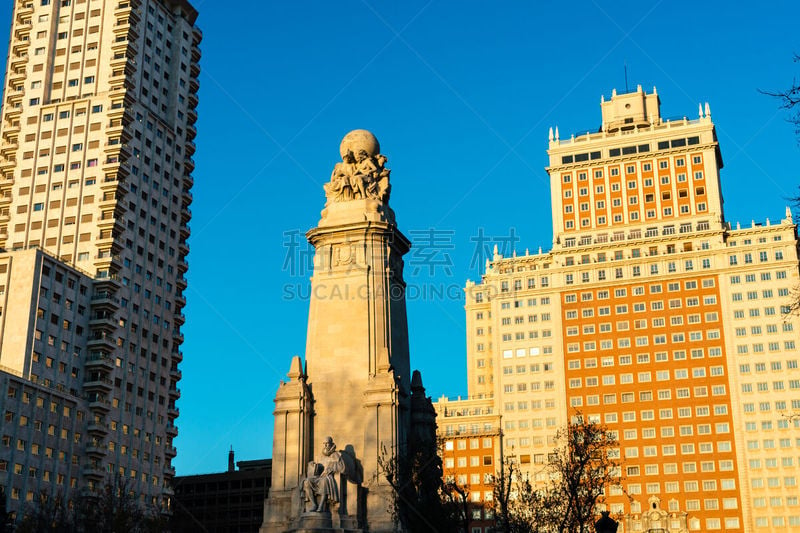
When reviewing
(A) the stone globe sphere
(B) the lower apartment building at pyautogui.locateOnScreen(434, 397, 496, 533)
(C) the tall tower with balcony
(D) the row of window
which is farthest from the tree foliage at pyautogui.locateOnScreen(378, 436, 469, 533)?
(B) the lower apartment building at pyautogui.locateOnScreen(434, 397, 496, 533)

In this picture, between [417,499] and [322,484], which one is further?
[417,499]

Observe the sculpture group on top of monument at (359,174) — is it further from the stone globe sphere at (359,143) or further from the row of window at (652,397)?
the row of window at (652,397)

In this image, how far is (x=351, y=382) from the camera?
45531 mm

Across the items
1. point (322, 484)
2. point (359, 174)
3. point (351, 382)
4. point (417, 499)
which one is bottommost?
point (417, 499)

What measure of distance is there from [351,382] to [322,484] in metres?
5.53

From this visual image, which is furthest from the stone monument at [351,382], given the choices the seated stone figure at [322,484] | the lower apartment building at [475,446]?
the lower apartment building at [475,446]

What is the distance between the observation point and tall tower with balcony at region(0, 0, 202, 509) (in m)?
95.8

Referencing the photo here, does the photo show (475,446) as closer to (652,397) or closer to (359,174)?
(652,397)

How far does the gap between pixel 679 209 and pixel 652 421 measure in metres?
29.9

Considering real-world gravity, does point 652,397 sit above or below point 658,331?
below

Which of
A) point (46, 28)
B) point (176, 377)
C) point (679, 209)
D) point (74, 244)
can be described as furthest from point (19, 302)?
point (679, 209)

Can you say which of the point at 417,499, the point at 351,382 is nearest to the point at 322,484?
the point at 417,499

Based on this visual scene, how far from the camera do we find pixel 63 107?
115 m

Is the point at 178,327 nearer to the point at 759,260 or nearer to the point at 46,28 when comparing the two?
the point at 46,28
